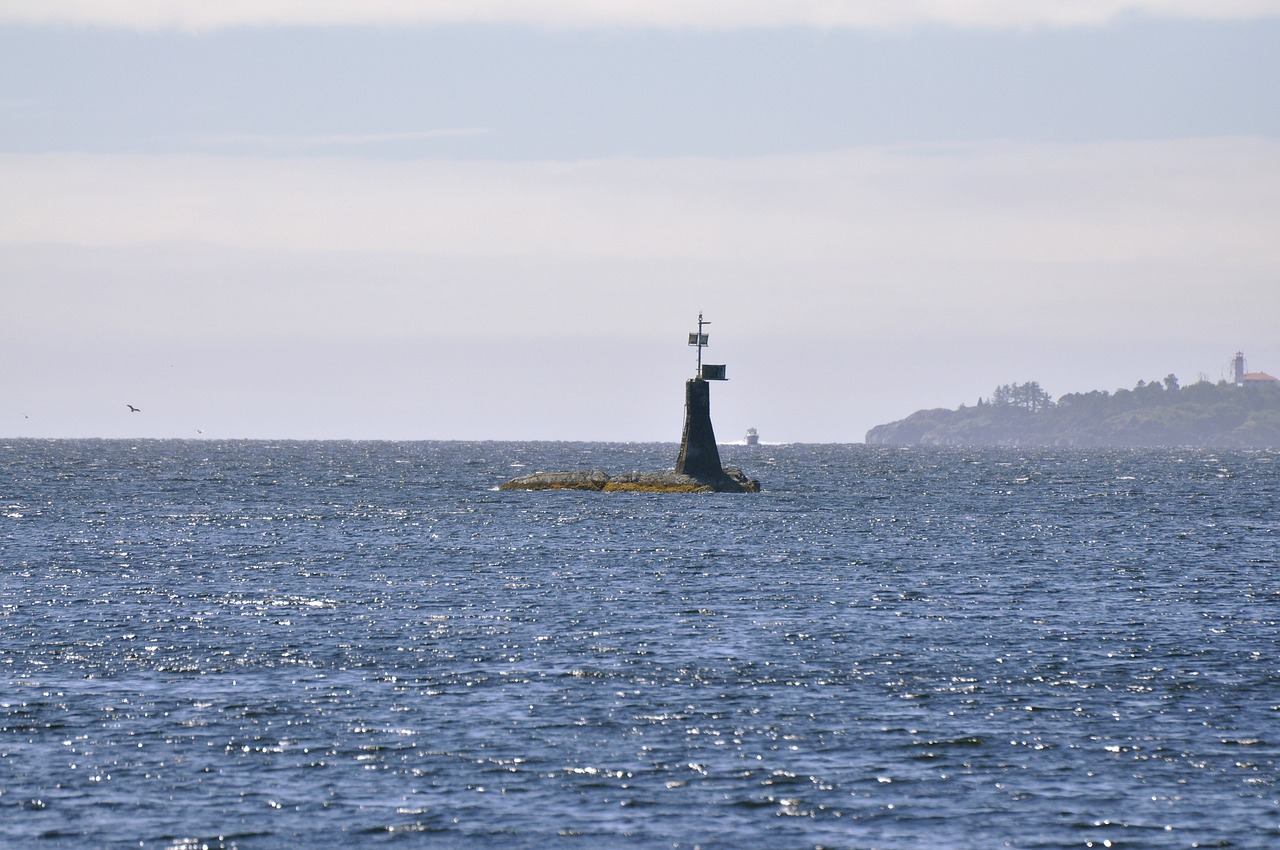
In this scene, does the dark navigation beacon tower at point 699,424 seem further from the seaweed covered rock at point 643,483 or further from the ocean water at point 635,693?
the ocean water at point 635,693

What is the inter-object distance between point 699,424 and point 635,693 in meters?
72.3

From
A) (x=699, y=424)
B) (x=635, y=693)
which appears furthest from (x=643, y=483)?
(x=635, y=693)

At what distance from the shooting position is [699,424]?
340ft

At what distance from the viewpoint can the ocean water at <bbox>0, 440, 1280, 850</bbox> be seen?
73.5 ft

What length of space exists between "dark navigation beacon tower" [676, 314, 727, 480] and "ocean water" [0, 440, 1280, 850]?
32425mm

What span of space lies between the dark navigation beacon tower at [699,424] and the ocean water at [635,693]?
32425mm

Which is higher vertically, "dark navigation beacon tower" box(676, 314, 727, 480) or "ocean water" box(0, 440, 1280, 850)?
"dark navigation beacon tower" box(676, 314, 727, 480)

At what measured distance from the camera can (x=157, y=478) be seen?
14212 cm

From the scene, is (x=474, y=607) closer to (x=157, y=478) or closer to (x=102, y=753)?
(x=102, y=753)

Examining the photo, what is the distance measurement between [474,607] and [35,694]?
665 inches

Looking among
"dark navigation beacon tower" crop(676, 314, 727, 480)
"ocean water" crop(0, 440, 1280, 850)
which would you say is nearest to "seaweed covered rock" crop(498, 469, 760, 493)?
"dark navigation beacon tower" crop(676, 314, 727, 480)

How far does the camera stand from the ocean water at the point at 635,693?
22406mm

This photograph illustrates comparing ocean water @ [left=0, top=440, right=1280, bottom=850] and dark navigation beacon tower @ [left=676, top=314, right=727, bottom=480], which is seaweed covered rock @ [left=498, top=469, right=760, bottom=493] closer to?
dark navigation beacon tower @ [left=676, top=314, right=727, bottom=480]

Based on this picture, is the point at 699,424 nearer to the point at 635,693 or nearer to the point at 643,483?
the point at 643,483
